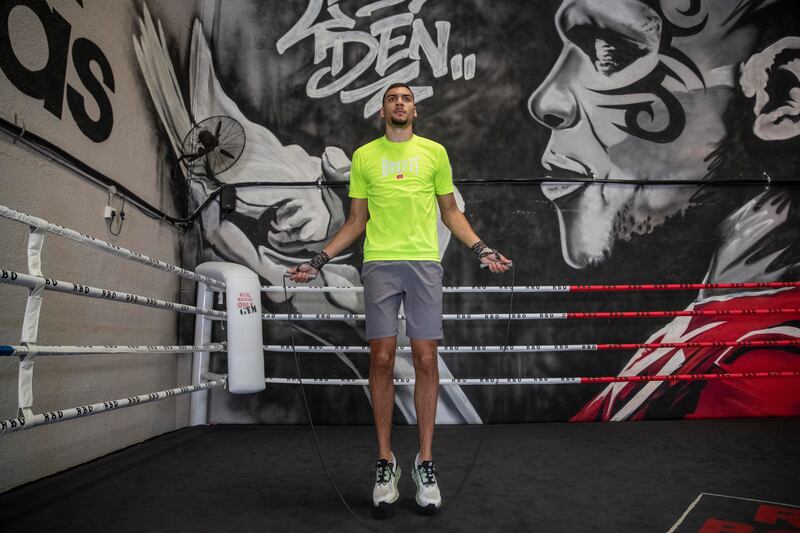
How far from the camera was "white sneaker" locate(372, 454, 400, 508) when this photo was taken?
1.65 meters

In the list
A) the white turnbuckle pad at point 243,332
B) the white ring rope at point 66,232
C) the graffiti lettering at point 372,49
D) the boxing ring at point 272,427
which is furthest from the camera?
the graffiti lettering at point 372,49

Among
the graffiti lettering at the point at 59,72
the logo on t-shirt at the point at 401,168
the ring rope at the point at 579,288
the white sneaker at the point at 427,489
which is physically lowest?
the white sneaker at the point at 427,489

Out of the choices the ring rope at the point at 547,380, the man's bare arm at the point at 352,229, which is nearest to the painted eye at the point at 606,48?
the ring rope at the point at 547,380

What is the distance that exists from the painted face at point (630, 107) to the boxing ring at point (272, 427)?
55 cm

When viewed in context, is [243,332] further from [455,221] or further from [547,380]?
[547,380]

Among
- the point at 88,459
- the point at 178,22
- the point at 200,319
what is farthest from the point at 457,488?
the point at 178,22

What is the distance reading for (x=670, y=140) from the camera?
11.7 feet

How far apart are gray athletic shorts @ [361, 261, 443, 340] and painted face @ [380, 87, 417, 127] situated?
1.88 feet

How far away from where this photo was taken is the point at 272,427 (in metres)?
3.13

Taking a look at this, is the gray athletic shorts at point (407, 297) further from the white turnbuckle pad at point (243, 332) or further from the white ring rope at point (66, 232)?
the white turnbuckle pad at point (243, 332)

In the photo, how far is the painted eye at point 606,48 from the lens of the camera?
12.0ft

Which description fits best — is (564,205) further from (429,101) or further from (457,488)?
(457,488)

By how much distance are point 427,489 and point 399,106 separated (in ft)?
A: 4.65

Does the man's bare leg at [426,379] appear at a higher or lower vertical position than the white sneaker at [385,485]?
higher
